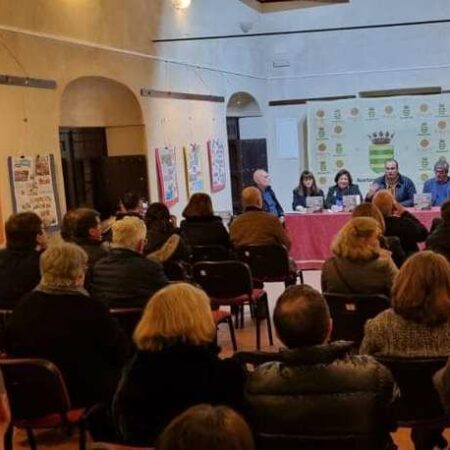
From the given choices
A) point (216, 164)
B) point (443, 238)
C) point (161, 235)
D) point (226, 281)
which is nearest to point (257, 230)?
point (226, 281)

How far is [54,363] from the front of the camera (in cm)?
306

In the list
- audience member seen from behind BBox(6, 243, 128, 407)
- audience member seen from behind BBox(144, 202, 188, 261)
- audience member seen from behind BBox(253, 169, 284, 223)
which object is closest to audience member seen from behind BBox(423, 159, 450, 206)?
audience member seen from behind BBox(253, 169, 284, 223)

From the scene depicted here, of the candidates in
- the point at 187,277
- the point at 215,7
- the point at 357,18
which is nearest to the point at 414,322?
the point at 187,277

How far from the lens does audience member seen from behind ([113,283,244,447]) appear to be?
87.9 inches

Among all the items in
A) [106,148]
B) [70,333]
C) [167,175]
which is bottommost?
[70,333]

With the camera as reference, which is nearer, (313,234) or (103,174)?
(313,234)

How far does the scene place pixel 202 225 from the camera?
5812 millimetres

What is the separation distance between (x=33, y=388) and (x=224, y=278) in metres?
2.27

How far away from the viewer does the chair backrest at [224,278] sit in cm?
502

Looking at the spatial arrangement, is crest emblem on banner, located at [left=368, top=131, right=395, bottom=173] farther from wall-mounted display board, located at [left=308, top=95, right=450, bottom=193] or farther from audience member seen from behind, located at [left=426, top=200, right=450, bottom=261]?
audience member seen from behind, located at [left=426, top=200, right=450, bottom=261]

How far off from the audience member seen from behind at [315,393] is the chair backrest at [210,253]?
3.34 metres

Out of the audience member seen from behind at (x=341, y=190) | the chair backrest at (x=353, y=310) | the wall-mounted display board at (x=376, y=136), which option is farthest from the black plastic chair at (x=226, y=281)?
the wall-mounted display board at (x=376, y=136)

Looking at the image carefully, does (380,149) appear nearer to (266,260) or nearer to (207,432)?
Answer: (266,260)

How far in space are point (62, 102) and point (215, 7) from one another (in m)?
3.71
